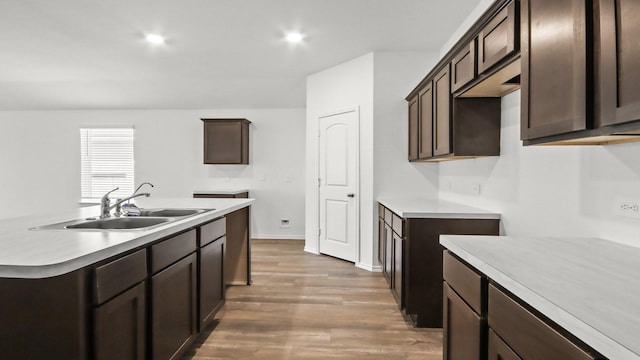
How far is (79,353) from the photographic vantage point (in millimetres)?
1188

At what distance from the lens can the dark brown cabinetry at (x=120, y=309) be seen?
127cm

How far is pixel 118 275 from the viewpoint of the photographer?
1.39m

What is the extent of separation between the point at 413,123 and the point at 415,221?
1.63 m

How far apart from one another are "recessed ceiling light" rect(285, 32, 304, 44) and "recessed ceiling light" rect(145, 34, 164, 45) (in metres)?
1.41

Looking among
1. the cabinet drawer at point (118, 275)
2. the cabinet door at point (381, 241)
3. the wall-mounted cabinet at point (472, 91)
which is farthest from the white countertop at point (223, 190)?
the cabinet drawer at point (118, 275)

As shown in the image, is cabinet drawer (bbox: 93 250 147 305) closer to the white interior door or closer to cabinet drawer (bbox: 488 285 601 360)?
cabinet drawer (bbox: 488 285 601 360)

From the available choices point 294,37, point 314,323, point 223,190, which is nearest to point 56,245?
point 314,323

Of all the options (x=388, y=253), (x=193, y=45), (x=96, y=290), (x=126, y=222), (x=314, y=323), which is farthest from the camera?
(x=193, y=45)

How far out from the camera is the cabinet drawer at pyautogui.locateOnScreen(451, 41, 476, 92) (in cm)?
223

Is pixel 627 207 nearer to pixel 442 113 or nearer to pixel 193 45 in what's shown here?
pixel 442 113

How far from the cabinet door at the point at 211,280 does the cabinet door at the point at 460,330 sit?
4.97 feet

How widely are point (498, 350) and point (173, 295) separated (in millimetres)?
1574

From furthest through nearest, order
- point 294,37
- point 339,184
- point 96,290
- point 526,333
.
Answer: point 339,184, point 294,37, point 96,290, point 526,333

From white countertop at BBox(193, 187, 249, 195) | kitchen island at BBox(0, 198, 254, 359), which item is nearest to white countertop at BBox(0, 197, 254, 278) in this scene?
kitchen island at BBox(0, 198, 254, 359)
